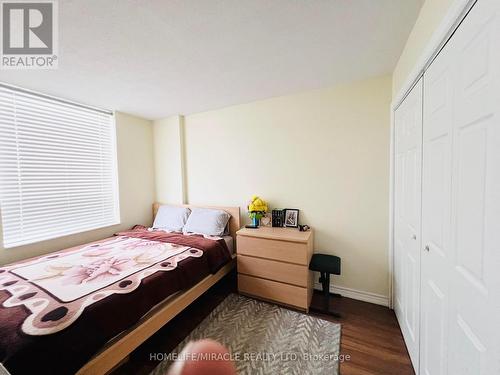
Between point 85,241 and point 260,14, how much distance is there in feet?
9.62

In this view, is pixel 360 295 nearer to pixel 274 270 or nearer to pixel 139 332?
pixel 274 270

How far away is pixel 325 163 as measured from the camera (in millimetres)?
2174

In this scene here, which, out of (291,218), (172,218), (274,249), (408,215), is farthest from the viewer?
(172,218)

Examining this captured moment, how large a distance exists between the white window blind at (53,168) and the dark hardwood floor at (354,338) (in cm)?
167

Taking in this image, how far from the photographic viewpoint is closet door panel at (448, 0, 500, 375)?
611mm

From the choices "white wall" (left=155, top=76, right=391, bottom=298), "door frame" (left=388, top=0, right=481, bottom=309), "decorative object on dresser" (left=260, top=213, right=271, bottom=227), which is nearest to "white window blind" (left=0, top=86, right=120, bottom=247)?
Answer: "white wall" (left=155, top=76, right=391, bottom=298)

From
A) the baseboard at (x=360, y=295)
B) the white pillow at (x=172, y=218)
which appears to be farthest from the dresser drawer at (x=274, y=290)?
the white pillow at (x=172, y=218)

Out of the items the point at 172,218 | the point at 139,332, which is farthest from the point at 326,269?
the point at 172,218

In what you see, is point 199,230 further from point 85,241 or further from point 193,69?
point 193,69

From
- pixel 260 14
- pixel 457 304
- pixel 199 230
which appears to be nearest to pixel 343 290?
pixel 457 304

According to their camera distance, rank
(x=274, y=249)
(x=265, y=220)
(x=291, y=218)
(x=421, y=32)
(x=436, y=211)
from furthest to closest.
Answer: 1. (x=265, y=220)
2. (x=291, y=218)
3. (x=274, y=249)
4. (x=421, y=32)
5. (x=436, y=211)

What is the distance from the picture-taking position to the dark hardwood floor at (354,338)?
4.46 ft

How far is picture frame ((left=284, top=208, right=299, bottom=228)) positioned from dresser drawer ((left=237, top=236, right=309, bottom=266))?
39 centimetres

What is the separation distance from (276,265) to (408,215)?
1.18 m
